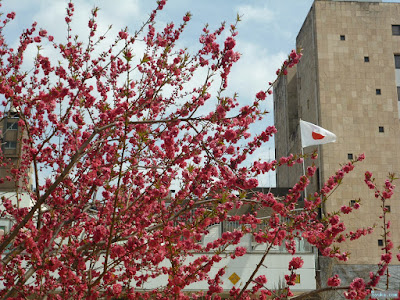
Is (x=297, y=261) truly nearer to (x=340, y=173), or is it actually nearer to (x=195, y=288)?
(x=340, y=173)

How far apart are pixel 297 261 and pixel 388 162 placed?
2650cm

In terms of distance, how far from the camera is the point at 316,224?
6594mm

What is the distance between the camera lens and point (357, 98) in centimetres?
3064

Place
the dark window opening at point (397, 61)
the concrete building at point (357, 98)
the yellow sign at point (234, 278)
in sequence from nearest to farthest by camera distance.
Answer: the yellow sign at point (234, 278) → the concrete building at point (357, 98) → the dark window opening at point (397, 61)

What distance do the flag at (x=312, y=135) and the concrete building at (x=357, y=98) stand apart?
9.38m

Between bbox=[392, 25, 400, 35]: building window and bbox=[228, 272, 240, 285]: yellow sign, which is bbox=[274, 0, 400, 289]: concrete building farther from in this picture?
bbox=[228, 272, 240, 285]: yellow sign

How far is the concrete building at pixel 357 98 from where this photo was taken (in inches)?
1131

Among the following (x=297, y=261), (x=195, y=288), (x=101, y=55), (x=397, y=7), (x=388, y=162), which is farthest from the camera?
(x=397, y=7)

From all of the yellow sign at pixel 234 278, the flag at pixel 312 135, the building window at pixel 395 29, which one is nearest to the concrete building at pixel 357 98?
the building window at pixel 395 29

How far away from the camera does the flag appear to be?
19.7 meters

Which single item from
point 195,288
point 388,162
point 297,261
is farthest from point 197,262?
point 388,162

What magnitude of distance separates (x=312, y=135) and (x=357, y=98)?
39.2 ft

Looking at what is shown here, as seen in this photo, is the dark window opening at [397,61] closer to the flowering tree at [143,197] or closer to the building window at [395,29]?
the building window at [395,29]

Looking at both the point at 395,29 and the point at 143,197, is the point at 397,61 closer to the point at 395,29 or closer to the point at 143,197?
the point at 395,29
